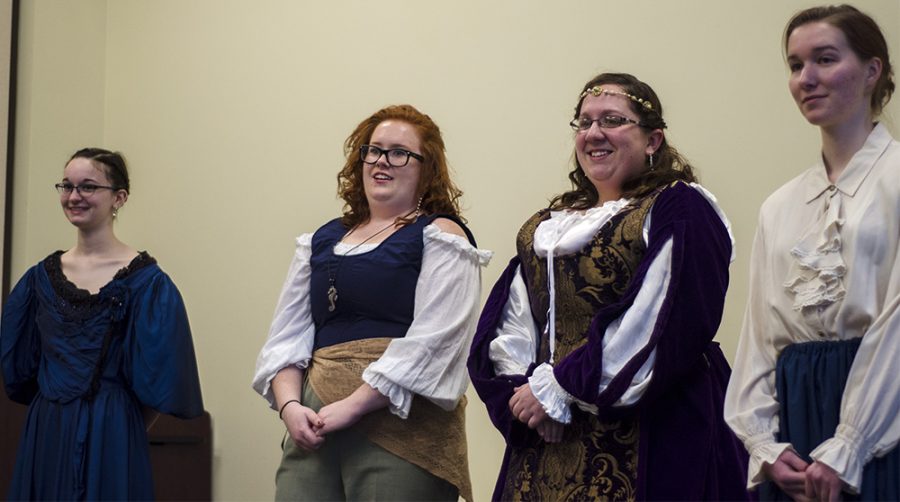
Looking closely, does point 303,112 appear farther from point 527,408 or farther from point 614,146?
point 527,408

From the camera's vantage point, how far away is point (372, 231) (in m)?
2.99

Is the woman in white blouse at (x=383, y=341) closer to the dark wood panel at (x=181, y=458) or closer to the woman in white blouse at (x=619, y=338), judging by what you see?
the woman in white blouse at (x=619, y=338)

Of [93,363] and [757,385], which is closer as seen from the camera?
[757,385]

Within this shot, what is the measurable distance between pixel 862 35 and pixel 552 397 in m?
0.94

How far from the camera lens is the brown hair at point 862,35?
88.4 inches

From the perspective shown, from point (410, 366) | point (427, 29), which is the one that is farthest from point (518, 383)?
point (427, 29)

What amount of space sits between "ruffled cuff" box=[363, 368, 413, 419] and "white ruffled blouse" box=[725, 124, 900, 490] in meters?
0.80

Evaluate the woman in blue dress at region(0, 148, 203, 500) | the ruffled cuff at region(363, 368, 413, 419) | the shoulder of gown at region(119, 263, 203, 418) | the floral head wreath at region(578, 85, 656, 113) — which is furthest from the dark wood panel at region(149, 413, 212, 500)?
the floral head wreath at region(578, 85, 656, 113)

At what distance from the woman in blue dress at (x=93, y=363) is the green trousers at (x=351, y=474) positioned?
613mm

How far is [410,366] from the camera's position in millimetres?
2734

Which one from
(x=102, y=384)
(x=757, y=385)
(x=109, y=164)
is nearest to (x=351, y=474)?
(x=102, y=384)

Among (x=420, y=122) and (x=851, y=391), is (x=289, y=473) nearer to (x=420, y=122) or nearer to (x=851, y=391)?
(x=420, y=122)

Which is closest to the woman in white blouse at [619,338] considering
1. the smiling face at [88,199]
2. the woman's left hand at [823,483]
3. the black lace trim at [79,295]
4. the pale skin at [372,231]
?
the woman's left hand at [823,483]

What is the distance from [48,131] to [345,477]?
2.91 metres
